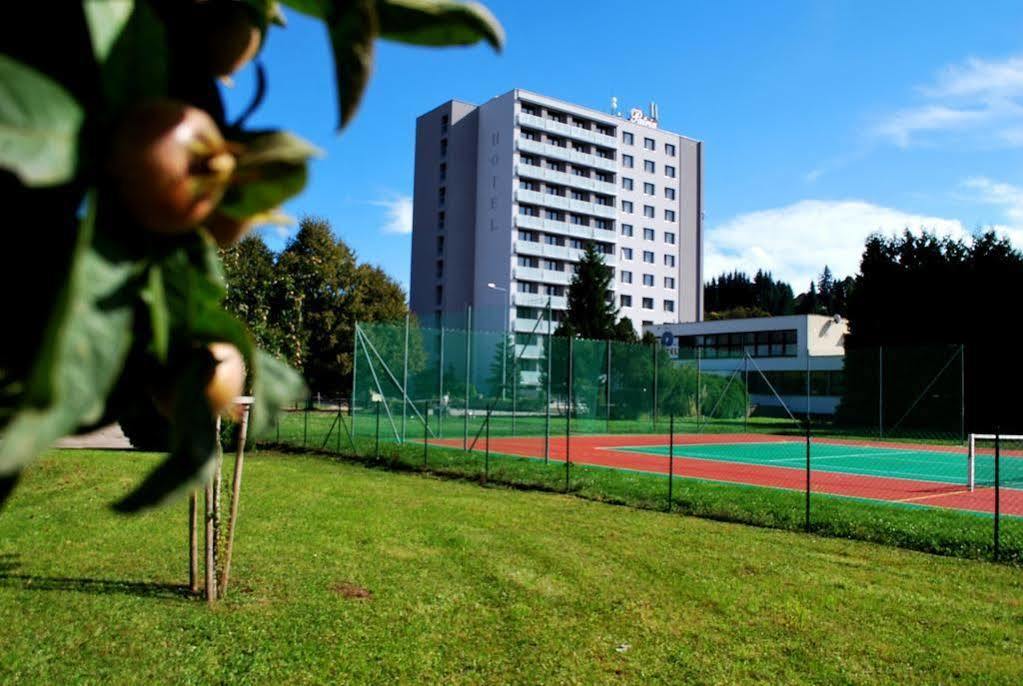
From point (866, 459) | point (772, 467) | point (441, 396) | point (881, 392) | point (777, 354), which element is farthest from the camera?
point (777, 354)

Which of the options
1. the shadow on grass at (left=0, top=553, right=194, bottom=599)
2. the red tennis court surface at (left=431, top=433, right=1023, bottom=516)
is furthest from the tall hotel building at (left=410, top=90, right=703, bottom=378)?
the shadow on grass at (left=0, top=553, right=194, bottom=599)

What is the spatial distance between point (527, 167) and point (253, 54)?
66.1 meters

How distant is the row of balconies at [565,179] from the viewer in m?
65.1

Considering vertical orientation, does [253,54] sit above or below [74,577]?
above

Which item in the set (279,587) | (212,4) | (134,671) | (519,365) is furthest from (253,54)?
(519,365)

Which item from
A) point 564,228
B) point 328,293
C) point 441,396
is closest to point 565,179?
point 564,228

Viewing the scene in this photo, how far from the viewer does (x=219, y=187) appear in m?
0.45

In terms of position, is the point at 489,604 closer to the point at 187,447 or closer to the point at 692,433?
the point at 187,447

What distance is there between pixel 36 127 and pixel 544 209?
67515mm

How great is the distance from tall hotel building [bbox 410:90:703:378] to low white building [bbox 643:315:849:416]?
32.6 feet

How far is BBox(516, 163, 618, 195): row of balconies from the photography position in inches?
2562

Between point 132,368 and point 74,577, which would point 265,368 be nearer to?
point 132,368

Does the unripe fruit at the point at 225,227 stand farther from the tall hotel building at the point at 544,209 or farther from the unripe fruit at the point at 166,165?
the tall hotel building at the point at 544,209

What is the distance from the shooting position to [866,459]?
858 inches
